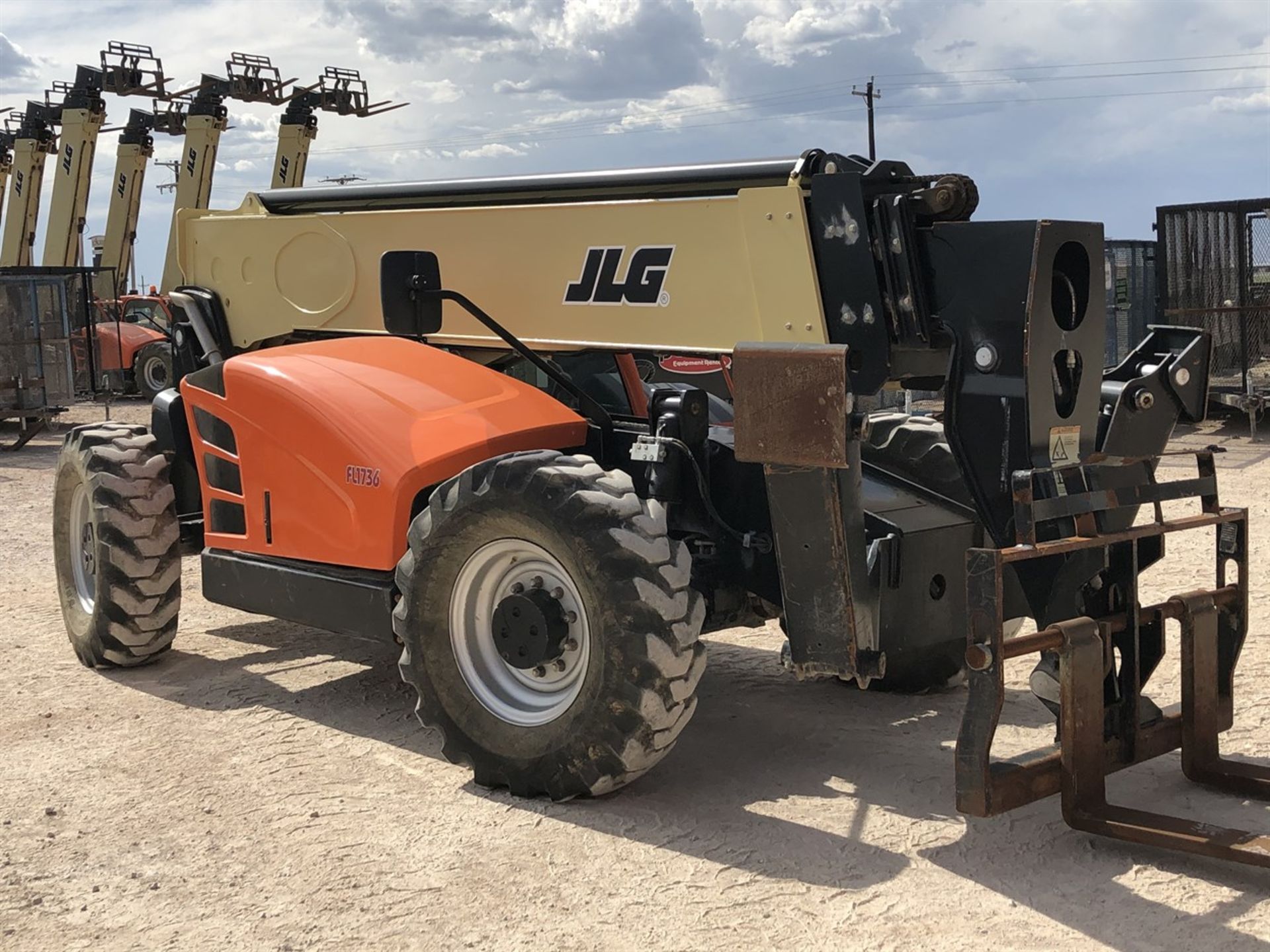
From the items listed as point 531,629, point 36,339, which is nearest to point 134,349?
point 36,339

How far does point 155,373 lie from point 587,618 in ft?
74.5

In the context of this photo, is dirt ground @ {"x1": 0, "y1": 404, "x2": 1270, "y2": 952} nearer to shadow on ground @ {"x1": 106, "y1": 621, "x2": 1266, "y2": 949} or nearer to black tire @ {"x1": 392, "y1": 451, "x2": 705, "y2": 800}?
shadow on ground @ {"x1": 106, "y1": 621, "x2": 1266, "y2": 949}

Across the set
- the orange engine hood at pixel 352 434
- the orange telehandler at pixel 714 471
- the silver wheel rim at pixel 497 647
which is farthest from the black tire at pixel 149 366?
the silver wheel rim at pixel 497 647

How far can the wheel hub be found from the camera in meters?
5.34

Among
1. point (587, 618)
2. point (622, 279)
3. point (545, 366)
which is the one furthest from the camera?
point (545, 366)

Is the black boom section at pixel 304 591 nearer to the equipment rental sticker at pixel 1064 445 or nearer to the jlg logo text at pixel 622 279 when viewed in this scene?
the jlg logo text at pixel 622 279

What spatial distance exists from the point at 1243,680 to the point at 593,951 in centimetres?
385

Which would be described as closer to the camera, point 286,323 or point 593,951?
point 593,951

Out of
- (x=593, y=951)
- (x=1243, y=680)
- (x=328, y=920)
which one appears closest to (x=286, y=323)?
(x=328, y=920)

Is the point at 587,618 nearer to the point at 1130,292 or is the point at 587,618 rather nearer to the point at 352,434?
the point at 352,434

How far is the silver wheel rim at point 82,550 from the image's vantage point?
776cm

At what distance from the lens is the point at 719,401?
7.14 meters

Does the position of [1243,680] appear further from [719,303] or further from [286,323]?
[286,323]

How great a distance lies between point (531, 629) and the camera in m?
5.36
